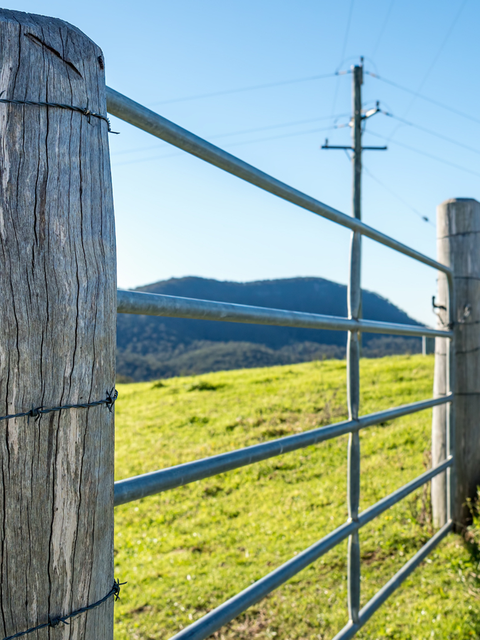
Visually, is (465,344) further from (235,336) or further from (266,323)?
(235,336)

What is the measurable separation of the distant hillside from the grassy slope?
40.8 feet

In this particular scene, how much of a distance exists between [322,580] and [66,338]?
9.67 feet

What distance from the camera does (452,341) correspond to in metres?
3.40

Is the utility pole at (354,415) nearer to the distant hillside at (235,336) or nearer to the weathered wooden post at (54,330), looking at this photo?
the weathered wooden post at (54,330)

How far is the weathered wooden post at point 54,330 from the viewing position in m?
0.79

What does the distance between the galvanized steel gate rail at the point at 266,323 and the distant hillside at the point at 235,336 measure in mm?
17884

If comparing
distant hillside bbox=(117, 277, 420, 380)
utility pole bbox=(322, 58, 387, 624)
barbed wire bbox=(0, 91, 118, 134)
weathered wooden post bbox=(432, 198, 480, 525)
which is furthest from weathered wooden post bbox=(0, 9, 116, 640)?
distant hillside bbox=(117, 277, 420, 380)

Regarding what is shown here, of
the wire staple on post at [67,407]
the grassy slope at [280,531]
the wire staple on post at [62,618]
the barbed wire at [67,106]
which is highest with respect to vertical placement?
the barbed wire at [67,106]

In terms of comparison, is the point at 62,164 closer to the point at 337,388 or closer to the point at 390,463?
the point at 390,463

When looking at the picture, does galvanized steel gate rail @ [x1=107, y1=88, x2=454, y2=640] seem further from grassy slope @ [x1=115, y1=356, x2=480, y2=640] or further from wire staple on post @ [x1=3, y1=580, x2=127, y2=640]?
grassy slope @ [x1=115, y1=356, x2=480, y2=640]

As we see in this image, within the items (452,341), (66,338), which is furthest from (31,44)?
(452,341)

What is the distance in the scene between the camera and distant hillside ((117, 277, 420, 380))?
Result: 80.0 ft

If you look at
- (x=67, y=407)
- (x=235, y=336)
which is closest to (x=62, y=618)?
(x=67, y=407)

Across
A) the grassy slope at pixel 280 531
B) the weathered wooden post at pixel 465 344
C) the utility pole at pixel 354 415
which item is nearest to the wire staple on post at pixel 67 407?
the utility pole at pixel 354 415
